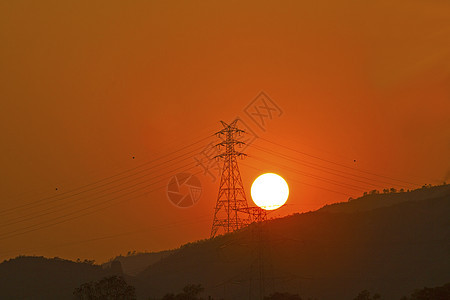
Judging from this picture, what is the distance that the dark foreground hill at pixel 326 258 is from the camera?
320ft

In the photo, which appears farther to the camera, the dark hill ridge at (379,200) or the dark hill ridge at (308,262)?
the dark hill ridge at (379,200)

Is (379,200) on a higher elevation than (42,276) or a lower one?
higher

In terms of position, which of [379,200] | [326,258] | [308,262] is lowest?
[308,262]

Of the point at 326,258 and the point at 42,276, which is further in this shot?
the point at 42,276

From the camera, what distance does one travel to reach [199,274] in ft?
377

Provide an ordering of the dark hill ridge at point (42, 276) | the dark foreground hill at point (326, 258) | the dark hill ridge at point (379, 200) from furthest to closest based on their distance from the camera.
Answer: the dark hill ridge at point (379, 200)
the dark hill ridge at point (42, 276)
the dark foreground hill at point (326, 258)

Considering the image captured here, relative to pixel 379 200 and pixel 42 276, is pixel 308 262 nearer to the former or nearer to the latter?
pixel 379 200

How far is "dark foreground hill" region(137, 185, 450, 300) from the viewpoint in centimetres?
9756

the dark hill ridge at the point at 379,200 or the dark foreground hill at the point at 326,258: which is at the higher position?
the dark hill ridge at the point at 379,200

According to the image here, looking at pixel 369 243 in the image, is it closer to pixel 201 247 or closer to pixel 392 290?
pixel 392 290

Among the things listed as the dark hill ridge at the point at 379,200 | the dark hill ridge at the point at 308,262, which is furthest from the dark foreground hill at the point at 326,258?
the dark hill ridge at the point at 379,200

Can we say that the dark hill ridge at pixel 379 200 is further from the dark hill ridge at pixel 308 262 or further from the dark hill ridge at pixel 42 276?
the dark hill ridge at pixel 42 276

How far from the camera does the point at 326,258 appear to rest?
11100 centimetres

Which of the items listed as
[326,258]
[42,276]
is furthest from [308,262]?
[42,276]
